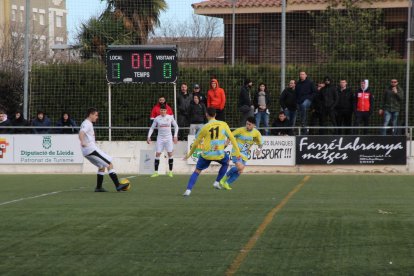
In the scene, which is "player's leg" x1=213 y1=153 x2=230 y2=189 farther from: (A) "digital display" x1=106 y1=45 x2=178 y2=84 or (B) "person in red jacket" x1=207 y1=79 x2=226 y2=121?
(A) "digital display" x1=106 y1=45 x2=178 y2=84

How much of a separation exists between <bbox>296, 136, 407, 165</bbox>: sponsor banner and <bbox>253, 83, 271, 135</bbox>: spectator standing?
46.4 inches

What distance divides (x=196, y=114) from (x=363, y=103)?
4.92 metres

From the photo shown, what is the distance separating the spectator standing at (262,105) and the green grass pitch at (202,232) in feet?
29.1

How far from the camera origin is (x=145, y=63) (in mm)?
27453

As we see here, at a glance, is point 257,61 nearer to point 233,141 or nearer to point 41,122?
point 41,122

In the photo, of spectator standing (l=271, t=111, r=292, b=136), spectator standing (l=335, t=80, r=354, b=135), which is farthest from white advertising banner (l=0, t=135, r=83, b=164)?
spectator standing (l=335, t=80, r=354, b=135)

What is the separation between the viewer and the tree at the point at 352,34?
2916cm

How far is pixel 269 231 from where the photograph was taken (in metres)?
11.0

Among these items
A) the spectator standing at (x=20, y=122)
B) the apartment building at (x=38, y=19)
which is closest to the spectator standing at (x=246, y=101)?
the spectator standing at (x=20, y=122)

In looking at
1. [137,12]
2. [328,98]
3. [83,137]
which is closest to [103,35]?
[137,12]

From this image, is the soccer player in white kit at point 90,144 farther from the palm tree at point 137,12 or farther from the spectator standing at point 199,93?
the palm tree at point 137,12

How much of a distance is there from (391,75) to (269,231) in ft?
60.5

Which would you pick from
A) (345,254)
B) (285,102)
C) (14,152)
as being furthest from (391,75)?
(345,254)

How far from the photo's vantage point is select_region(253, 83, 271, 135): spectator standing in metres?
26.7
